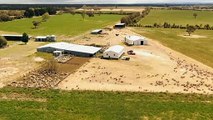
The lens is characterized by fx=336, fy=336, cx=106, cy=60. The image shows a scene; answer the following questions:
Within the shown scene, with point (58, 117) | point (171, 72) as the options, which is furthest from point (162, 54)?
point (58, 117)

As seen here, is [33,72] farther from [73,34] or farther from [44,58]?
[73,34]

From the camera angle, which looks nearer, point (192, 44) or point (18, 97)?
point (18, 97)

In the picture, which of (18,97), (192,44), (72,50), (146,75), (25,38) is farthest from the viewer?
(192,44)

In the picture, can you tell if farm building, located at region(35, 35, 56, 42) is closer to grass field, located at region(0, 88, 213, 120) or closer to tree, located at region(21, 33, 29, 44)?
tree, located at region(21, 33, 29, 44)

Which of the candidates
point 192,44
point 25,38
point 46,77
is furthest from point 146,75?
point 25,38

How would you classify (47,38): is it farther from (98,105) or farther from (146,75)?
(98,105)

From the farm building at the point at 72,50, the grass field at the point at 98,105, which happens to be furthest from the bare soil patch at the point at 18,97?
the farm building at the point at 72,50

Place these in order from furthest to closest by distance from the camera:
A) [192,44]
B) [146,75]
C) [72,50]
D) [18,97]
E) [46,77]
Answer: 1. [192,44]
2. [72,50]
3. [146,75]
4. [46,77]
5. [18,97]

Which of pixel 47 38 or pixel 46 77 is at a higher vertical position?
pixel 47 38
